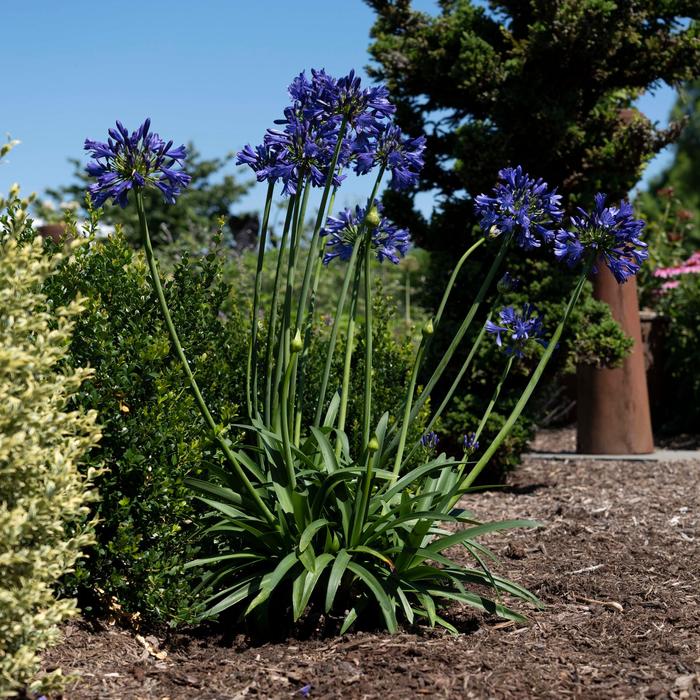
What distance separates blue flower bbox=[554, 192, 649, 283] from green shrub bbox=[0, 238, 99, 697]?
198 cm

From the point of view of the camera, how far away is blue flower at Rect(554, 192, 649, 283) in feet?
11.6

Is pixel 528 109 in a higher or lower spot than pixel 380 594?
higher

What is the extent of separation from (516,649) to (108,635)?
5.06ft

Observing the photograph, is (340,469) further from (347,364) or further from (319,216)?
(319,216)

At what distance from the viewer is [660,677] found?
3.13 m

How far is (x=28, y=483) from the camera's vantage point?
8.58 ft

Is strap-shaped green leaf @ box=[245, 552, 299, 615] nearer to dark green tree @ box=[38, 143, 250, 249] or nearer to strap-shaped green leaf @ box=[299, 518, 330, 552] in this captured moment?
strap-shaped green leaf @ box=[299, 518, 330, 552]

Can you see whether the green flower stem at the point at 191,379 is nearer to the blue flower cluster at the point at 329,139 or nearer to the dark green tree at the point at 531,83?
the blue flower cluster at the point at 329,139

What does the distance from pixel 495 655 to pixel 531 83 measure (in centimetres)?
443

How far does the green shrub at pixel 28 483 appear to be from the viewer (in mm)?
2486

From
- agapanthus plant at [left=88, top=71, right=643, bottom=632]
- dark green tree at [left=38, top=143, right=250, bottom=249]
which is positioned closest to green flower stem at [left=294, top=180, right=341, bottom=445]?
agapanthus plant at [left=88, top=71, right=643, bottom=632]

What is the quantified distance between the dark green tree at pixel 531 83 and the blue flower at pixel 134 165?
3519 millimetres

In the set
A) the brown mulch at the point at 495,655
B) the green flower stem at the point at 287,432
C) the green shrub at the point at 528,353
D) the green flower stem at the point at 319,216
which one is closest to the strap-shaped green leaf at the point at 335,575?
the brown mulch at the point at 495,655

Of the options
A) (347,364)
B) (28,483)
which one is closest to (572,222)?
(347,364)
